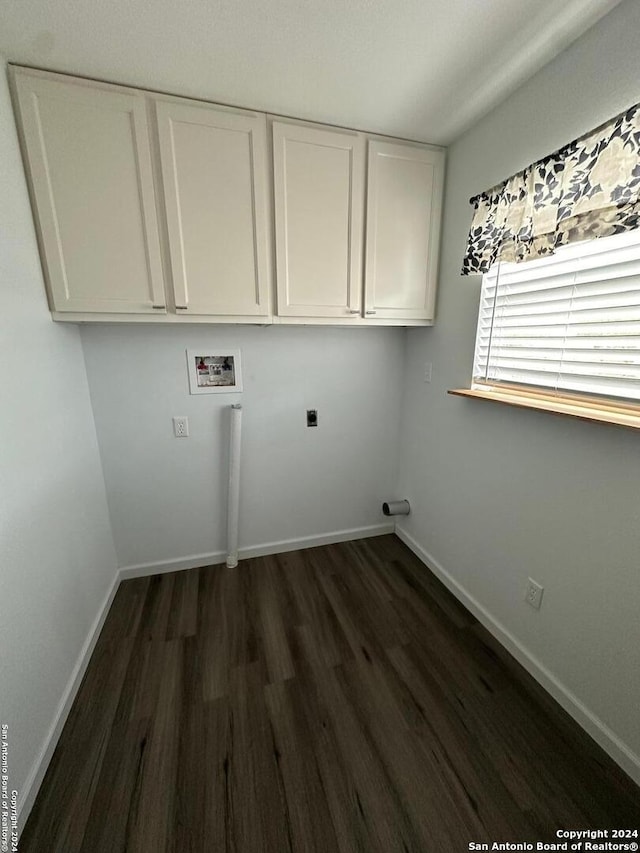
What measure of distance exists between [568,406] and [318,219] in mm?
1394

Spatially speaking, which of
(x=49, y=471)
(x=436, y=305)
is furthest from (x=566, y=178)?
(x=49, y=471)

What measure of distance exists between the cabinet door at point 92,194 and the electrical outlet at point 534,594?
6.86 ft

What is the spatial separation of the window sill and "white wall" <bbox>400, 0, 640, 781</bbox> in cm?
6

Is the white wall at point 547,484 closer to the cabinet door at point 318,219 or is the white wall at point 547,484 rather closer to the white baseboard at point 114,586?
the cabinet door at point 318,219

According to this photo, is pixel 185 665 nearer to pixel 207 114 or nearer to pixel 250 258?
pixel 250 258

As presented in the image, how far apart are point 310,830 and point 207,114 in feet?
8.63

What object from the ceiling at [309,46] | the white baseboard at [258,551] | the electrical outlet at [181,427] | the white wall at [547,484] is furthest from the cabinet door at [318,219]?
the white baseboard at [258,551]

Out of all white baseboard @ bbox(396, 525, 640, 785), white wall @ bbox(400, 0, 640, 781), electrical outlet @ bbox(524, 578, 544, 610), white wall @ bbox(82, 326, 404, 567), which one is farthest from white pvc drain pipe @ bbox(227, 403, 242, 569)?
electrical outlet @ bbox(524, 578, 544, 610)

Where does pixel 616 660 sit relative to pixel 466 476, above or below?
below

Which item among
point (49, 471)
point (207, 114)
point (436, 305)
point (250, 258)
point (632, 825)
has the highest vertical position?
point (207, 114)

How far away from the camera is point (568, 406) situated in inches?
48.1

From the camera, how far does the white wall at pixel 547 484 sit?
3.54ft

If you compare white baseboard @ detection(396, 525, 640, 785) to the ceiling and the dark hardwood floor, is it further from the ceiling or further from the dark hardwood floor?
the ceiling

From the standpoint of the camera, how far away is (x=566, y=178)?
3.72ft
